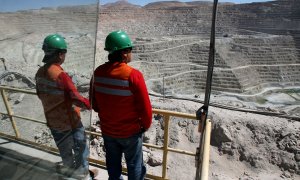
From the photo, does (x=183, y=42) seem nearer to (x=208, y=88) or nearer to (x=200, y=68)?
(x=200, y=68)

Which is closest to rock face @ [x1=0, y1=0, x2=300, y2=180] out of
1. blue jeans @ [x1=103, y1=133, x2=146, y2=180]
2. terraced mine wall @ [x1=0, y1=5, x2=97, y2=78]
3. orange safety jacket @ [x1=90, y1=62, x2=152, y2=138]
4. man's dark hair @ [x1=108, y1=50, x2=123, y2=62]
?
terraced mine wall @ [x1=0, y1=5, x2=97, y2=78]

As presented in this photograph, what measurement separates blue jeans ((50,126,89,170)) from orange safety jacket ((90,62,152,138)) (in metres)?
0.39

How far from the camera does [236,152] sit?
9328 millimetres

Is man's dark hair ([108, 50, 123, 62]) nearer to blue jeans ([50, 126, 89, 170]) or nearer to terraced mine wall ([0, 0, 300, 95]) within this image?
terraced mine wall ([0, 0, 300, 95])

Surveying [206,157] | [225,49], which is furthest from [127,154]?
[225,49]

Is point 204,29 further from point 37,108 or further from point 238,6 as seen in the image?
point 37,108

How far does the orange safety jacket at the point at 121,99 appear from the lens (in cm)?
237

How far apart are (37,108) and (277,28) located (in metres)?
28.5

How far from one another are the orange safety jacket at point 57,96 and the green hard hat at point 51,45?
54 mm

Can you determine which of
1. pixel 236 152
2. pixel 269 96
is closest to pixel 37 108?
pixel 236 152

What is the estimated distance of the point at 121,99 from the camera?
96.1 inches

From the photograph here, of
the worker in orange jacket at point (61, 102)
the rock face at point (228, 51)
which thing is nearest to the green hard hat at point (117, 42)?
the worker in orange jacket at point (61, 102)

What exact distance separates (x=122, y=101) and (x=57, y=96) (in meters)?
0.71

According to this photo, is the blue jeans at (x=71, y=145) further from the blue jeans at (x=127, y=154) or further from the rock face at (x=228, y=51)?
the rock face at (x=228, y=51)
